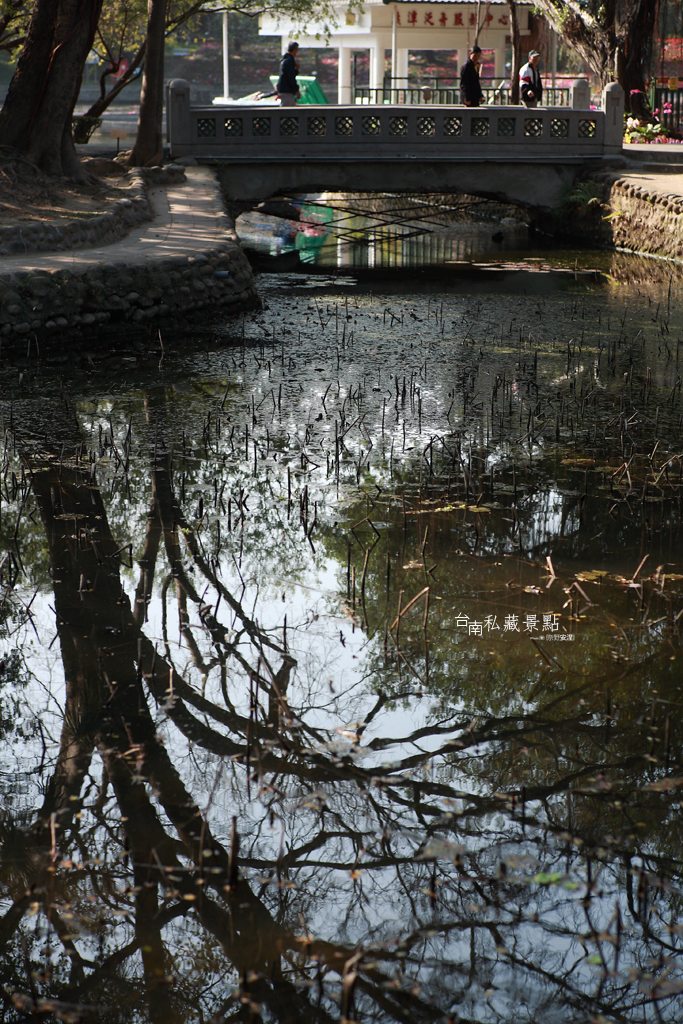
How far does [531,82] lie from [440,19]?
36.2 ft

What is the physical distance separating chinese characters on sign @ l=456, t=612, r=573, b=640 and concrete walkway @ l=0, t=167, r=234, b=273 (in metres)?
7.71

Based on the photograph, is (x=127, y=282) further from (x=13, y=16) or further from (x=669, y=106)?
(x=669, y=106)

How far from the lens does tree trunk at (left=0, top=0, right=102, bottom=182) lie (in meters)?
14.6

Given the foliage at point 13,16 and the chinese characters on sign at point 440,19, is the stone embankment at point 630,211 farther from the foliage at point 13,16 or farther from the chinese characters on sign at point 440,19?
the chinese characters on sign at point 440,19

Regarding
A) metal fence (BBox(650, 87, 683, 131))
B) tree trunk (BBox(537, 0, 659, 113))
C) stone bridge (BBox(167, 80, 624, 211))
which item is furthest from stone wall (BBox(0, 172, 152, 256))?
metal fence (BBox(650, 87, 683, 131))

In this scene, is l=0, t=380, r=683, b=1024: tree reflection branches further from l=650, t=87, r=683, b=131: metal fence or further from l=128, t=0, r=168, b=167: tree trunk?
l=650, t=87, r=683, b=131: metal fence

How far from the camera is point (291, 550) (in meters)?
5.90

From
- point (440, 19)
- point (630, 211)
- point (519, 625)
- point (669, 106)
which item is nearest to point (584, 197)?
point (630, 211)

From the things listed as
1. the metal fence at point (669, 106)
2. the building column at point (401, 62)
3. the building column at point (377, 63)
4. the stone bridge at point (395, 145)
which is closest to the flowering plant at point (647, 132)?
the metal fence at point (669, 106)

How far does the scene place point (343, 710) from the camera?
4328mm

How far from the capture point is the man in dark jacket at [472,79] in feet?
70.2

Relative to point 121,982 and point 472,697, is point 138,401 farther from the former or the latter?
point 121,982

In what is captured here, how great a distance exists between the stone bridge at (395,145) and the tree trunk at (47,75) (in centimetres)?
542

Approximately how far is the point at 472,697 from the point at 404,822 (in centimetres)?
90
